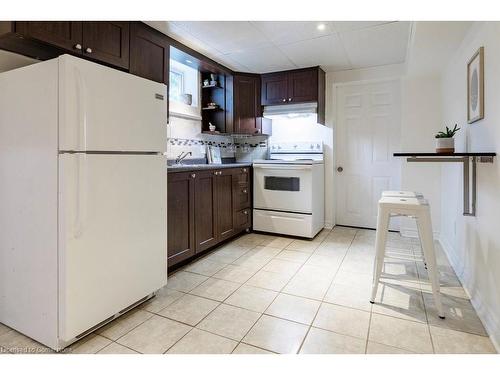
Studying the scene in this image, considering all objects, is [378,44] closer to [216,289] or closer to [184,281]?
[216,289]

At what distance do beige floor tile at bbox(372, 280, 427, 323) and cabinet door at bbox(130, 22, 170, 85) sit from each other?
2.52 m

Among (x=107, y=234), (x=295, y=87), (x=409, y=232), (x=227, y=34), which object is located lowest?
(x=409, y=232)

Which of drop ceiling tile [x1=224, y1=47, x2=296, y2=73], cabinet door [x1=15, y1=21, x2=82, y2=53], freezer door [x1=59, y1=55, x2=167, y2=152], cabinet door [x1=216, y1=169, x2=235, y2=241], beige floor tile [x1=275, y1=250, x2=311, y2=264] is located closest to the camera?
freezer door [x1=59, y1=55, x2=167, y2=152]

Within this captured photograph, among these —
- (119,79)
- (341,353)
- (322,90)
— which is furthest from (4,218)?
(322,90)

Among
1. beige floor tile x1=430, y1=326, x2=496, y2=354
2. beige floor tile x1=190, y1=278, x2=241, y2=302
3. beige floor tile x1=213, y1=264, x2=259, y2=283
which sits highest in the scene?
beige floor tile x1=213, y1=264, x2=259, y2=283

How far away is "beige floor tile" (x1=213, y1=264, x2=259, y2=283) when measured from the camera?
252cm

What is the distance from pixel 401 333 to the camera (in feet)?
5.66

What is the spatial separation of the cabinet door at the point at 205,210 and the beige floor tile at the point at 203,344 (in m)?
1.22

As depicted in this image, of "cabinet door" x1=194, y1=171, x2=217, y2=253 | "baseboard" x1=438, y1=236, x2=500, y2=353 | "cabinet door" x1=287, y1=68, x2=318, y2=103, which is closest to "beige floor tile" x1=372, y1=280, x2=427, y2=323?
"baseboard" x1=438, y1=236, x2=500, y2=353

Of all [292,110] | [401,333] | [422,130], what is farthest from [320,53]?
[401,333]

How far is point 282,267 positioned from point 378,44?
2504 millimetres

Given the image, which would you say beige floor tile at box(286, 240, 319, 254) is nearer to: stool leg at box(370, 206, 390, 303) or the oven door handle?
the oven door handle
